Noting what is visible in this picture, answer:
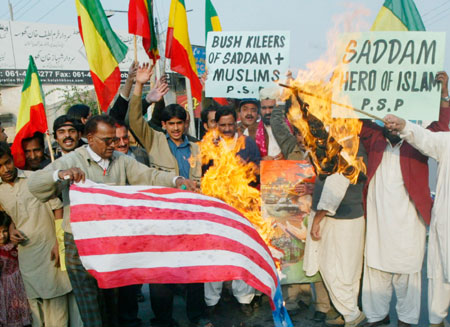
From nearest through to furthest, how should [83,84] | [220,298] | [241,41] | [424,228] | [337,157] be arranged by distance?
[337,157] → [424,228] → [220,298] → [241,41] → [83,84]

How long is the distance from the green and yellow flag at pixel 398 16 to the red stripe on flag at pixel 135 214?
3109 mm

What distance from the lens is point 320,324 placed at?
4711 mm

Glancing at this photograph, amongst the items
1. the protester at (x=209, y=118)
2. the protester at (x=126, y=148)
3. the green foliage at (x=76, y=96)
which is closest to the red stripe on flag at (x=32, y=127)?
the protester at (x=126, y=148)

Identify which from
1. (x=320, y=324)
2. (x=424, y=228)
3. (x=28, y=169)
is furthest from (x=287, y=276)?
(x=28, y=169)

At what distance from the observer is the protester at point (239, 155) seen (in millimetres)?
5066

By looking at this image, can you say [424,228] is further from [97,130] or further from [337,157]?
[97,130]

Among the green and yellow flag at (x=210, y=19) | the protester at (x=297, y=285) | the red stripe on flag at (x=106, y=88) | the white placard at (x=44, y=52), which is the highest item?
the white placard at (x=44, y=52)

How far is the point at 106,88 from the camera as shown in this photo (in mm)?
5250

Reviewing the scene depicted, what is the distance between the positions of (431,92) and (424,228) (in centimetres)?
145

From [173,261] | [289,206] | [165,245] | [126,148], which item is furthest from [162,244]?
[126,148]

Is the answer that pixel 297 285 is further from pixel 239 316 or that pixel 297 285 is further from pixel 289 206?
pixel 289 206

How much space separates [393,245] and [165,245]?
2.58 metres

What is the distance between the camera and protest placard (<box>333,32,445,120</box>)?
3.95m

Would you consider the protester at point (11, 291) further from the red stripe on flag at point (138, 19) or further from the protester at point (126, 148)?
the red stripe on flag at point (138, 19)
